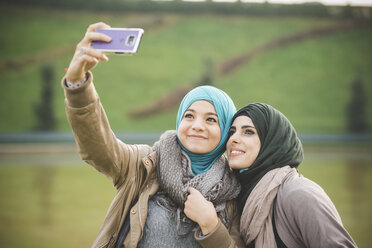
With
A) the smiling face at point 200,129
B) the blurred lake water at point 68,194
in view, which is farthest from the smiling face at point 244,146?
the blurred lake water at point 68,194

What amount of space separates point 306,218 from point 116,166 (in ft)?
3.69

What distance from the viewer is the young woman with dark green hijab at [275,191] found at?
6.21 feet

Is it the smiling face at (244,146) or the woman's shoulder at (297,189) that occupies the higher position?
the smiling face at (244,146)

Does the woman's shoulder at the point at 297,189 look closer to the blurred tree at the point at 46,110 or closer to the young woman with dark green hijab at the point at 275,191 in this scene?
the young woman with dark green hijab at the point at 275,191

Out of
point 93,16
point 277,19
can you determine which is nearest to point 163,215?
point 93,16

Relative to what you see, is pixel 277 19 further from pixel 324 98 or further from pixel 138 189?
pixel 138 189

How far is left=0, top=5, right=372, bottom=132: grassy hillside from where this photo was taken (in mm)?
20328

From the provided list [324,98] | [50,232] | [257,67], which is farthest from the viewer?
[257,67]

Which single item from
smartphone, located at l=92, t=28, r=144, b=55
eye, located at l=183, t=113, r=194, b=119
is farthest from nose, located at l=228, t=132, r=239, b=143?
smartphone, located at l=92, t=28, r=144, b=55

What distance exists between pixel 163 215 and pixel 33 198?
20.4ft

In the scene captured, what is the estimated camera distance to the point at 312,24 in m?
28.0

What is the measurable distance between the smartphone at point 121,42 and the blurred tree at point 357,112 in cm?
2032

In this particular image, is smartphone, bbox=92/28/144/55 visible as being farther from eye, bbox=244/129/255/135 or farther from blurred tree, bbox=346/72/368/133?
blurred tree, bbox=346/72/368/133

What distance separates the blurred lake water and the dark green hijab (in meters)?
3.62
